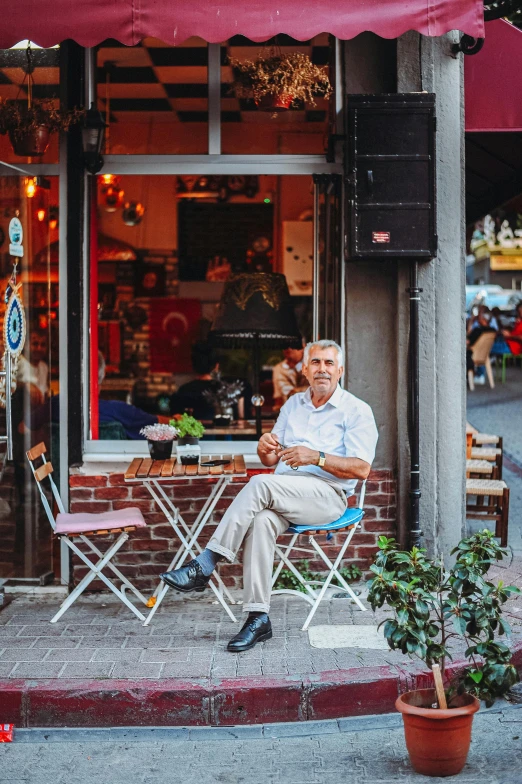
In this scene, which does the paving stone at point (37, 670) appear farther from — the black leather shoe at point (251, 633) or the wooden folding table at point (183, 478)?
the black leather shoe at point (251, 633)

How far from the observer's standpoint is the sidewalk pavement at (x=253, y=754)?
404 centimetres

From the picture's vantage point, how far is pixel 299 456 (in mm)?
5449

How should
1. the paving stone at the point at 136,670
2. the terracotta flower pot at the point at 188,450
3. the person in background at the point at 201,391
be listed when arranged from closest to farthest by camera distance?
1. the paving stone at the point at 136,670
2. the terracotta flower pot at the point at 188,450
3. the person in background at the point at 201,391

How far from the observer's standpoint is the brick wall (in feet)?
20.7

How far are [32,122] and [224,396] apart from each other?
111 inches

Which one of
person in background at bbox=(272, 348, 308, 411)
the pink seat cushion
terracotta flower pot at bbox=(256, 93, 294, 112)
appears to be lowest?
the pink seat cushion

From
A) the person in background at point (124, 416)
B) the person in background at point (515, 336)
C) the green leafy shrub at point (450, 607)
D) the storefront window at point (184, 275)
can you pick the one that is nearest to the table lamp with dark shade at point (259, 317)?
the storefront window at point (184, 275)

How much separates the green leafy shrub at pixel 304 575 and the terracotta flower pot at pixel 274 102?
117 inches

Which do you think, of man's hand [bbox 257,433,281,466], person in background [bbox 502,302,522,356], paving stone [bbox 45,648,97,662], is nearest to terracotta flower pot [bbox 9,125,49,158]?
man's hand [bbox 257,433,281,466]

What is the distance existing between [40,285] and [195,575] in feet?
7.73

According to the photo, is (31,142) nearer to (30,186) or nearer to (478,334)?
(30,186)

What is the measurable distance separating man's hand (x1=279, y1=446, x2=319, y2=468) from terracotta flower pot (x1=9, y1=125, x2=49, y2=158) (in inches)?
102

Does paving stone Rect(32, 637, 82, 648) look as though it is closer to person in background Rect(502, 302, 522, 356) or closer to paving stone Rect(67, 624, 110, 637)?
paving stone Rect(67, 624, 110, 637)

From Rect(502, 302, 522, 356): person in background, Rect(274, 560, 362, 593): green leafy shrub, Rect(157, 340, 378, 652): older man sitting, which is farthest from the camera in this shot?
Rect(502, 302, 522, 356): person in background
